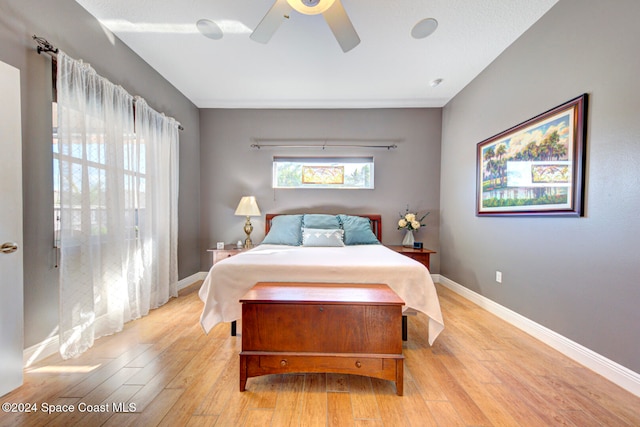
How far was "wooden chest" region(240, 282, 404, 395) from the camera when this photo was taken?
60.8 inches

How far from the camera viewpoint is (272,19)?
6.07 feet

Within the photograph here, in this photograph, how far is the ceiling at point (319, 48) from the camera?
2.15 meters

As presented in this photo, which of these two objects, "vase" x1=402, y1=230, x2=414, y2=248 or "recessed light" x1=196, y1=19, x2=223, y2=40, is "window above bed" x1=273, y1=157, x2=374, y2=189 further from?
"recessed light" x1=196, y1=19, x2=223, y2=40

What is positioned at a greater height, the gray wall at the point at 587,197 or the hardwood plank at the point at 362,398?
the gray wall at the point at 587,197

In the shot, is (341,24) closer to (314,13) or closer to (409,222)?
(314,13)

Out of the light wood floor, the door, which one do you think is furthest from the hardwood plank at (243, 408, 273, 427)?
the door

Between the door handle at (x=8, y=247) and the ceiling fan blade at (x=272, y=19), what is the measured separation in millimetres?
2185

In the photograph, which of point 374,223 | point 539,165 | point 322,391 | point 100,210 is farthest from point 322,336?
point 374,223

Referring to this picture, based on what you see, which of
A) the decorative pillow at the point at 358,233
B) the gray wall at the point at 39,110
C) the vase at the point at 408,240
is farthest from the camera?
the vase at the point at 408,240

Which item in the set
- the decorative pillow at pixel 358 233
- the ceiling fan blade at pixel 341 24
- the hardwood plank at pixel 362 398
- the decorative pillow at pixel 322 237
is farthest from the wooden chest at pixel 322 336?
the ceiling fan blade at pixel 341 24

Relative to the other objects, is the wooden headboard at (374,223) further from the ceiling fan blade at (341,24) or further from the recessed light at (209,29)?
the ceiling fan blade at (341,24)

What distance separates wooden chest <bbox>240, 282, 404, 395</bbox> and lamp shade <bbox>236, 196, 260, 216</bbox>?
2304 mm

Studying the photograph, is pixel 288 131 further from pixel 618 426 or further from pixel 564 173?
pixel 618 426

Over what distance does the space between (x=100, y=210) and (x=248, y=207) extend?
179 centimetres
